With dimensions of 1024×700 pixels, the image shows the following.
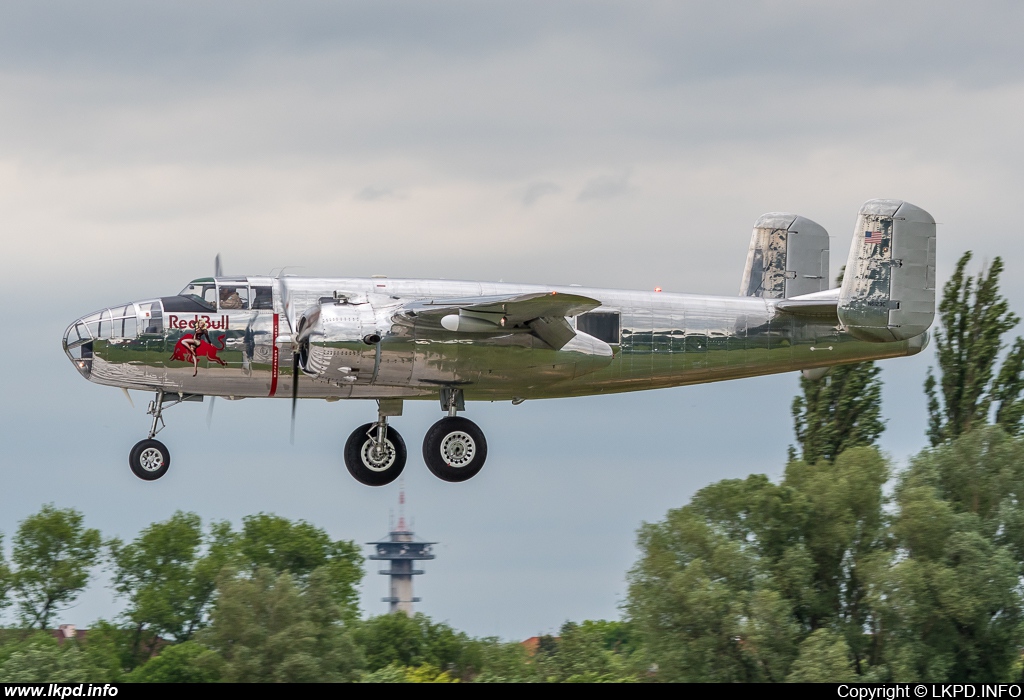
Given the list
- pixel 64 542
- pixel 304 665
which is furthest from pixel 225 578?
pixel 64 542

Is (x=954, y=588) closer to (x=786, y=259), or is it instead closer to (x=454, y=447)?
(x=786, y=259)

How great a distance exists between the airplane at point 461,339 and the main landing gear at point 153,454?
0.09ft

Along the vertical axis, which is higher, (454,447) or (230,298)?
(230,298)

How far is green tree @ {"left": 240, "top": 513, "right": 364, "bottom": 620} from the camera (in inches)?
2348

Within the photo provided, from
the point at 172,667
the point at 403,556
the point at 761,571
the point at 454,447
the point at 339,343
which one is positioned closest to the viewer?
the point at 339,343

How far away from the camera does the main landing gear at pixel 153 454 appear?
84.3ft

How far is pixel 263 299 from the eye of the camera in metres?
25.0

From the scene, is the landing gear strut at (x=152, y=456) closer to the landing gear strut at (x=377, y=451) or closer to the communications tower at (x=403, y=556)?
the landing gear strut at (x=377, y=451)

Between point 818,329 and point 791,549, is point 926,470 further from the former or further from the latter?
point 818,329

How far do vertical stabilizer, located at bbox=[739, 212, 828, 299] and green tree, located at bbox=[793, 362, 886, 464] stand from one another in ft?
57.4

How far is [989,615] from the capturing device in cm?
4569

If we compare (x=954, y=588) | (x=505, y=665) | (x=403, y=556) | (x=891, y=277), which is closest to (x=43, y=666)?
(x=505, y=665)

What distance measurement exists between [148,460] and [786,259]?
47.9ft

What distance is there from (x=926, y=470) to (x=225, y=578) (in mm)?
24738
